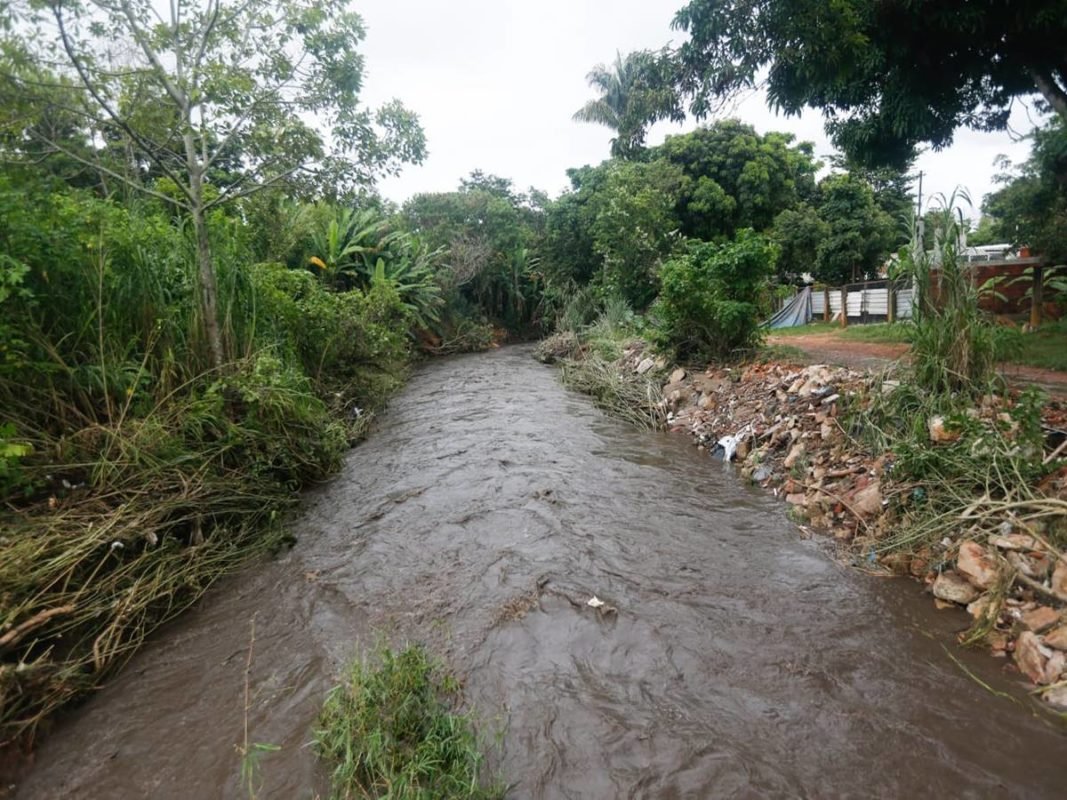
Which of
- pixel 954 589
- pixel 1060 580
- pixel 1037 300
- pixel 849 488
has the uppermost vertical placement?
pixel 1037 300

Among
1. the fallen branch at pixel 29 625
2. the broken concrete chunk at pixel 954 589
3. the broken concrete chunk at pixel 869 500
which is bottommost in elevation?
the broken concrete chunk at pixel 954 589

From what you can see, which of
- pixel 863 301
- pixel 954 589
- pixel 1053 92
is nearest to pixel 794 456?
pixel 954 589

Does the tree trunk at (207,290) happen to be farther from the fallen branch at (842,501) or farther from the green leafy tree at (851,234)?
the green leafy tree at (851,234)

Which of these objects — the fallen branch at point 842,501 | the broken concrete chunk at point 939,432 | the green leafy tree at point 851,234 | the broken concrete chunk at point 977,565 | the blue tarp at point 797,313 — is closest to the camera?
the broken concrete chunk at point 977,565

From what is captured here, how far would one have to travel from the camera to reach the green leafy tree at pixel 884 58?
548 centimetres

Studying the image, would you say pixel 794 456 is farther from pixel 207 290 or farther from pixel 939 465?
pixel 207 290

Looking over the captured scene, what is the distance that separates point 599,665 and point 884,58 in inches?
286

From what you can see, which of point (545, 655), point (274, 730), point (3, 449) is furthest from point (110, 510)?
point (545, 655)

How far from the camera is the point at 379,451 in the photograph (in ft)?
24.0

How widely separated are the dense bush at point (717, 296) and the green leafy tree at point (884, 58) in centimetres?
194

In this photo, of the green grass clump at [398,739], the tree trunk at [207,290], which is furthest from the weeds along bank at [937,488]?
the tree trunk at [207,290]

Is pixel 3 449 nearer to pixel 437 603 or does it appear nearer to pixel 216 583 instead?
pixel 216 583

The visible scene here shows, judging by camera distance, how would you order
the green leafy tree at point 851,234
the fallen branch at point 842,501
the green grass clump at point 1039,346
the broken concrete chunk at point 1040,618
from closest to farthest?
1. the broken concrete chunk at point 1040,618
2. the fallen branch at point 842,501
3. the green grass clump at point 1039,346
4. the green leafy tree at point 851,234

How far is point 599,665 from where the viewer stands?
3.01 metres
